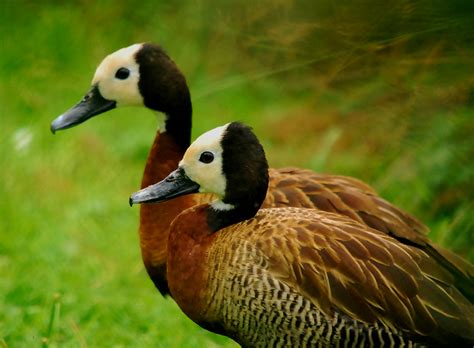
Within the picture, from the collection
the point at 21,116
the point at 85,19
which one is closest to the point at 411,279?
the point at 21,116

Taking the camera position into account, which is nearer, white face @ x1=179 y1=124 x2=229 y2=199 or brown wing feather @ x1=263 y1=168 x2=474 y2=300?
white face @ x1=179 y1=124 x2=229 y2=199

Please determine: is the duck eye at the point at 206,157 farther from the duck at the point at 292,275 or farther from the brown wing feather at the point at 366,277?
the brown wing feather at the point at 366,277

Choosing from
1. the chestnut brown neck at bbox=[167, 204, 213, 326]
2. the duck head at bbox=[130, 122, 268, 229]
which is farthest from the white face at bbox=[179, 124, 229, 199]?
the chestnut brown neck at bbox=[167, 204, 213, 326]

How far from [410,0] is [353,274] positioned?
3.54 ft

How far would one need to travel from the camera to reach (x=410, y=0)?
3084mm

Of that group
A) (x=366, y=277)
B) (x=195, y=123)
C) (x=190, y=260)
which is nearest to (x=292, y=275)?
(x=366, y=277)

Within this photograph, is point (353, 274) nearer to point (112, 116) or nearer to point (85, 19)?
point (112, 116)

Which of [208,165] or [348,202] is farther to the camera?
[348,202]

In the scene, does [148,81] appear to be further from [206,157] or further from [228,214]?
[228,214]

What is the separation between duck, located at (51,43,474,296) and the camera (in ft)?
13.8

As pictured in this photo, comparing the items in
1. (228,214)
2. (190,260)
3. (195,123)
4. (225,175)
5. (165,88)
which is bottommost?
(195,123)

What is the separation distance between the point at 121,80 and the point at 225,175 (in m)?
0.94

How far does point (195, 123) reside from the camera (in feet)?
24.3

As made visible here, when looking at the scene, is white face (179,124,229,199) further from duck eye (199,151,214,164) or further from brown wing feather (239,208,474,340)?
brown wing feather (239,208,474,340)
